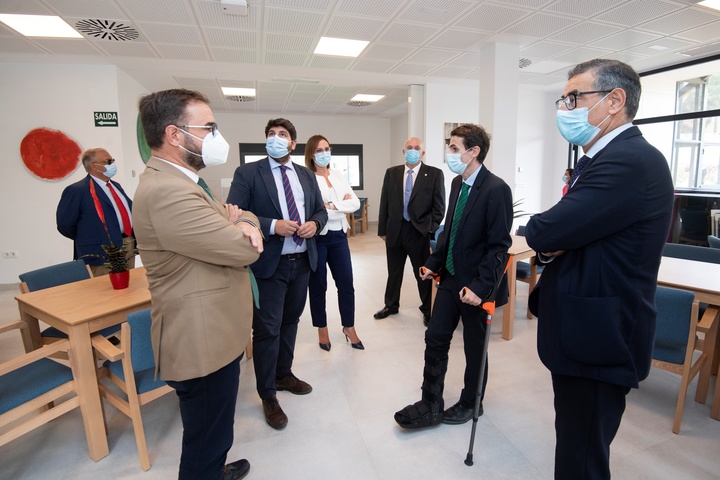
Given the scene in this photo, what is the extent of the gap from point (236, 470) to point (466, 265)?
1526 millimetres

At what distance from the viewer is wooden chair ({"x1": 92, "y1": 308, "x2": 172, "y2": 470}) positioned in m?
1.79

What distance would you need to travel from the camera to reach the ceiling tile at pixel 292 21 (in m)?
3.81

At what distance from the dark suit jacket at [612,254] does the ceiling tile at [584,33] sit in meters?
4.23

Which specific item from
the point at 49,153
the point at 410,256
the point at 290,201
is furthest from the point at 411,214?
the point at 49,153

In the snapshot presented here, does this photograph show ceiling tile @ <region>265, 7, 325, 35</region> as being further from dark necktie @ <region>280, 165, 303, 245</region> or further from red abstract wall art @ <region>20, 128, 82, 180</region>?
red abstract wall art @ <region>20, 128, 82, 180</region>

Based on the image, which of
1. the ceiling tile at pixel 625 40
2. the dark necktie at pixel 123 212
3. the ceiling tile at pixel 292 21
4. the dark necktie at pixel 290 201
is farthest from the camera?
the ceiling tile at pixel 625 40

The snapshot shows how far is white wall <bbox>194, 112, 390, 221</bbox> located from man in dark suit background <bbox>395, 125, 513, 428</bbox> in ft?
27.1

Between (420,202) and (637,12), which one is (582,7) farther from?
(420,202)

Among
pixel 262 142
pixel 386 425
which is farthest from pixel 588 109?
pixel 262 142

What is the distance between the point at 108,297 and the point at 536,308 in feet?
7.49

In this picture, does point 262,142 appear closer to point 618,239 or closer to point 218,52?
point 218,52

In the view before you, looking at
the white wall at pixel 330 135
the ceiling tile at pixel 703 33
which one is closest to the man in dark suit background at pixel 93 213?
the white wall at pixel 330 135

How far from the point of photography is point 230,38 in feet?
14.5

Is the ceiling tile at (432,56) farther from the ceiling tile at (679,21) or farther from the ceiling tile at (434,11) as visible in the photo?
the ceiling tile at (679,21)
